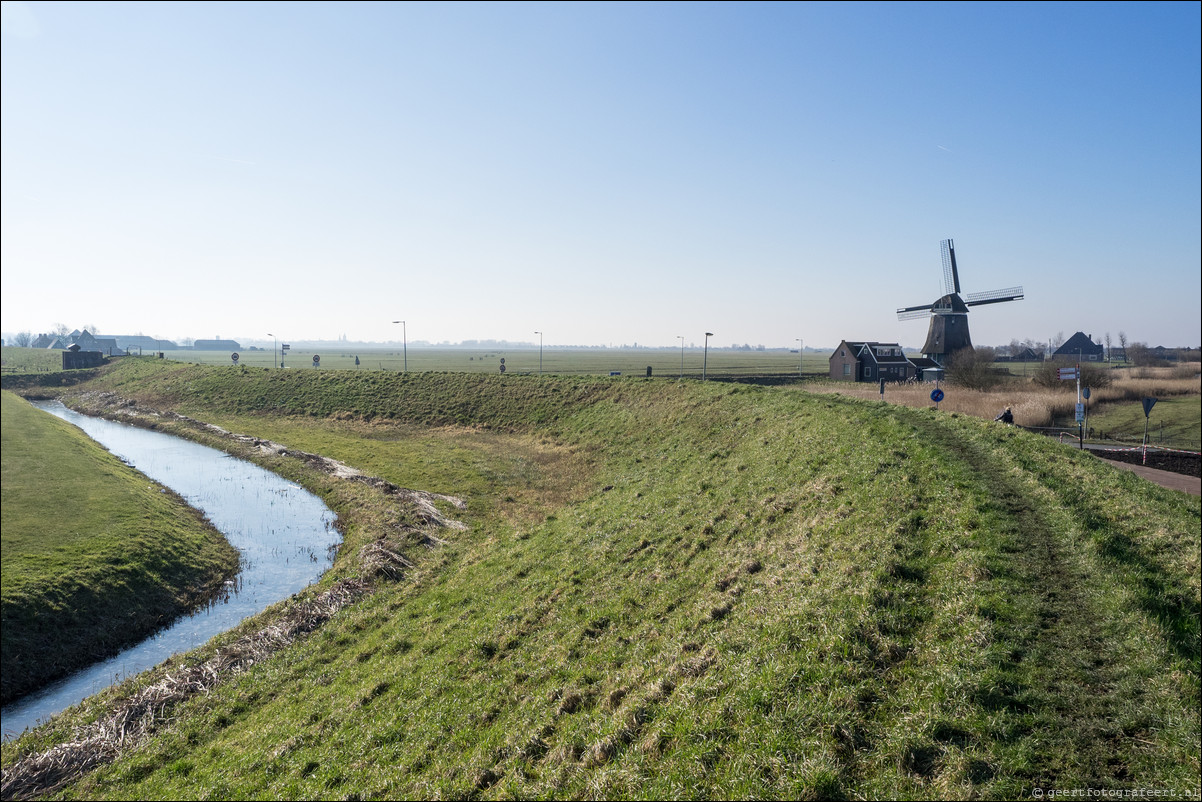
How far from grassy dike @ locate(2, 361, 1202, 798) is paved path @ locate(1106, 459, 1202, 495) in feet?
36.1

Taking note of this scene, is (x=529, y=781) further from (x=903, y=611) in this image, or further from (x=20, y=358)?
(x=20, y=358)

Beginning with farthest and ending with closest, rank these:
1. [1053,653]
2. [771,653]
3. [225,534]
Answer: [225,534]
[771,653]
[1053,653]

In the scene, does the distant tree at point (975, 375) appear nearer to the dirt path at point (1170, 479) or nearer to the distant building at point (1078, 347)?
the dirt path at point (1170, 479)

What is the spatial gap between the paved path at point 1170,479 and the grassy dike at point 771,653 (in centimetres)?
1102

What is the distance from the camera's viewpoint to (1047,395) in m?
53.5

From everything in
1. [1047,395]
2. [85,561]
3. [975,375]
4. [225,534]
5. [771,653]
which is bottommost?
[225,534]

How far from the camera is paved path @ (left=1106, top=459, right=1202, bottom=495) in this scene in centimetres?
3177

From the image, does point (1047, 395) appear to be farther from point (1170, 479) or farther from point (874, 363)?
point (874, 363)

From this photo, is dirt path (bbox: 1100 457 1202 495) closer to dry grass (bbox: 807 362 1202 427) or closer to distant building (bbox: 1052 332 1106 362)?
dry grass (bbox: 807 362 1202 427)

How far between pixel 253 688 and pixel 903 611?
19.4 metres

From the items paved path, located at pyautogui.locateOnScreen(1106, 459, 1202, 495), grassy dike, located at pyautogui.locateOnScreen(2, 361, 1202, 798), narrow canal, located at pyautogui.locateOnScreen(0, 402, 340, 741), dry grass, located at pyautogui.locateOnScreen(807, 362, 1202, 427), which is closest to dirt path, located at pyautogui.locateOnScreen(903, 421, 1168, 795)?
grassy dike, located at pyautogui.locateOnScreen(2, 361, 1202, 798)

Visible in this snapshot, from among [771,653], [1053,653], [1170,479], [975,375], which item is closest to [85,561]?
[771,653]

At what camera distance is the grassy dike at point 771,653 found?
10477 millimetres

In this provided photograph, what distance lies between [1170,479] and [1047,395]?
21468mm
